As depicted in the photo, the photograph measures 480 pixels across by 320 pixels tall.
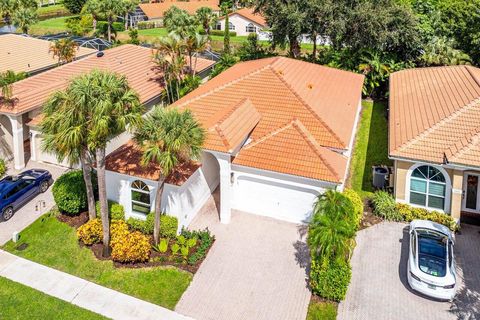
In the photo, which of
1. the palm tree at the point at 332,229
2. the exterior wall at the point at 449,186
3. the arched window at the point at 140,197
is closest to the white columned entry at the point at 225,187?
the arched window at the point at 140,197

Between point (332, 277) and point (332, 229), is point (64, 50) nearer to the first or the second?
point (332, 229)

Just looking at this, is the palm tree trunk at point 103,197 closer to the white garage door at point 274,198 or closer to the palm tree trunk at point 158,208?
the palm tree trunk at point 158,208

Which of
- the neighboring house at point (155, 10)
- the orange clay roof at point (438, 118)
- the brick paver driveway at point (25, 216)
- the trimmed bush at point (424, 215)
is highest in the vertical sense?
the neighboring house at point (155, 10)

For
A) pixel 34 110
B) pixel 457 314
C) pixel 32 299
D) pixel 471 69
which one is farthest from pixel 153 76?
pixel 457 314

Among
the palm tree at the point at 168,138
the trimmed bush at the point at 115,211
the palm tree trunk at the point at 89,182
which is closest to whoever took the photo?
the palm tree at the point at 168,138

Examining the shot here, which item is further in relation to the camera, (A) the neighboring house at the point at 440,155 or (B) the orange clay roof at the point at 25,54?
(B) the orange clay roof at the point at 25,54

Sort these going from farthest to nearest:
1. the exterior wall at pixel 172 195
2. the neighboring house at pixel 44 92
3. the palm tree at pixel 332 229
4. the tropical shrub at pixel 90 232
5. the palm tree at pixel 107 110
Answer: the neighboring house at pixel 44 92, the exterior wall at pixel 172 195, the tropical shrub at pixel 90 232, the palm tree at pixel 107 110, the palm tree at pixel 332 229
